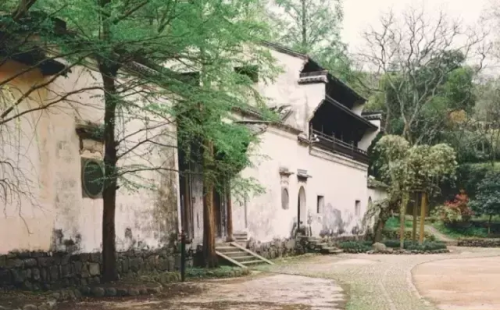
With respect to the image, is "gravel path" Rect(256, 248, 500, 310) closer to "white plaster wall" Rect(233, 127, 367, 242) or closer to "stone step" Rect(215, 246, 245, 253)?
"stone step" Rect(215, 246, 245, 253)

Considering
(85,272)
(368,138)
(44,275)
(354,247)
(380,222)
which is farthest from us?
(368,138)

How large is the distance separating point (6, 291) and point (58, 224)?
1.81 metres

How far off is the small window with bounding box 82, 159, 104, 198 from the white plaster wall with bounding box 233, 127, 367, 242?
686cm

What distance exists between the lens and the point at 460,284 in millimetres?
12117

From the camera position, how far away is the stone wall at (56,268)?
9008 mm

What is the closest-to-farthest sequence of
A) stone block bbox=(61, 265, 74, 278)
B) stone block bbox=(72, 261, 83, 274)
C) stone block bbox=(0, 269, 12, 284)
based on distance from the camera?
stone block bbox=(0, 269, 12, 284)
stone block bbox=(61, 265, 74, 278)
stone block bbox=(72, 261, 83, 274)

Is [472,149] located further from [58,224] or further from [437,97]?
[58,224]

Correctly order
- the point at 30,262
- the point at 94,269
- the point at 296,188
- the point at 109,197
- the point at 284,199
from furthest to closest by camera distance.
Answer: the point at 296,188 → the point at 284,199 → the point at 94,269 → the point at 109,197 → the point at 30,262

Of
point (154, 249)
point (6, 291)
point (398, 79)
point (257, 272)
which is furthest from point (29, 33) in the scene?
point (398, 79)

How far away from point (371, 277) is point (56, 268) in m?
7.29

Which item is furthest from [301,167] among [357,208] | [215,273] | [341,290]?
[341,290]

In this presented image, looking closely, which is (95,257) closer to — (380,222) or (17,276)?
(17,276)

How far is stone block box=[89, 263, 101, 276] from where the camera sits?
36.1 feet

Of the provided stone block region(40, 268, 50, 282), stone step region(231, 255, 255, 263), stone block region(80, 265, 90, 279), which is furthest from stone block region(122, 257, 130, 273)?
stone step region(231, 255, 255, 263)
